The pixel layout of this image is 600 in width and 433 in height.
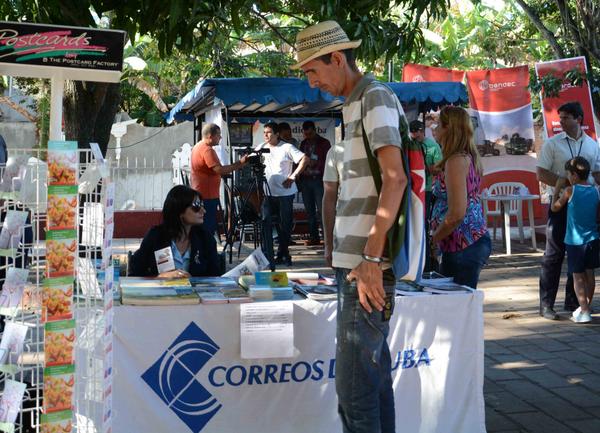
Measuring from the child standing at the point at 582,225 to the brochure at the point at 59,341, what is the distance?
5307mm

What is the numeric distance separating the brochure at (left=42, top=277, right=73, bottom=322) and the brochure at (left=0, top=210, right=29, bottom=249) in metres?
0.17

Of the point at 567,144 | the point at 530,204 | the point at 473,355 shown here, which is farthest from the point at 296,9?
the point at 530,204

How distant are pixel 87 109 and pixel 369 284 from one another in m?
2.68

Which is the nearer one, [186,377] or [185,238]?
[186,377]

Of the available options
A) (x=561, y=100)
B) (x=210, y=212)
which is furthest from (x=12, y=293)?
(x=561, y=100)

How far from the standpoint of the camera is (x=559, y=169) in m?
7.34

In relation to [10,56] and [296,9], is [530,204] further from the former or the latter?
[10,56]

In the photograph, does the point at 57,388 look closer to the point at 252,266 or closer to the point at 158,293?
the point at 158,293

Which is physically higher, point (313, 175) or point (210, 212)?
point (313, 175)

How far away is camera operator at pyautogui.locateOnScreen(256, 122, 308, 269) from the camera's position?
10680 millimetres

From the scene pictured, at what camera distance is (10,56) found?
2639 millimetres

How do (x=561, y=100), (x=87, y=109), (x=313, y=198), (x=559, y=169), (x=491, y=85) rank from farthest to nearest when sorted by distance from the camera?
1. (x=491, y=85)
2. (x=561, y=100)
3. (x=313, y=198)
4. (x=559, y=169)
5. (x=87, y=109)

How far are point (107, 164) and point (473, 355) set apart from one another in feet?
8.00

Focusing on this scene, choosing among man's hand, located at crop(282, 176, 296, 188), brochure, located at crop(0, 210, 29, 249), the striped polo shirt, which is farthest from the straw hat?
man's hand, located at crop(282, 176, 296, 188)
